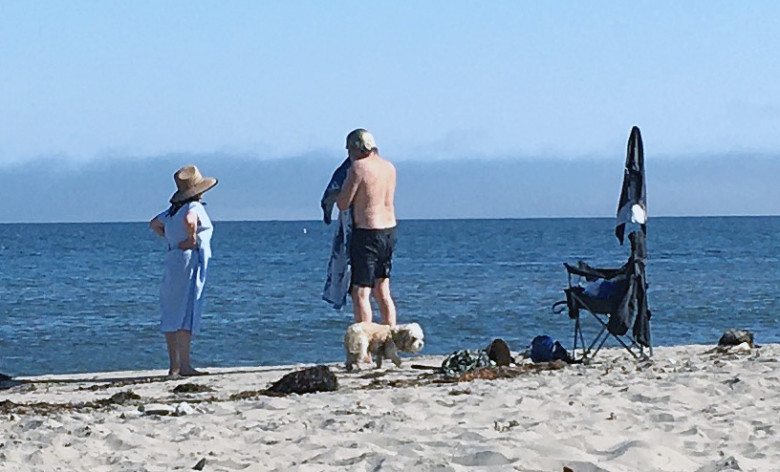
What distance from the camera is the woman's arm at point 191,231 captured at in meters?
9.16

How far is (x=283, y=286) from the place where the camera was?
3064cm

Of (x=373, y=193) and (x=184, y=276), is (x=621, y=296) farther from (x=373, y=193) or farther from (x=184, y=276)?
(x=184, y=276)

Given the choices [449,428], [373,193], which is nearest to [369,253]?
[373,193]

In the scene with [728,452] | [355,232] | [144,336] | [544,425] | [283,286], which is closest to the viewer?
[728,452]

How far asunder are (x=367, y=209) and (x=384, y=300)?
66 centimetres

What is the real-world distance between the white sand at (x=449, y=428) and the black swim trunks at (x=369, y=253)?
1385 millimetres

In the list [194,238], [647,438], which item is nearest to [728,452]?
[647,438]

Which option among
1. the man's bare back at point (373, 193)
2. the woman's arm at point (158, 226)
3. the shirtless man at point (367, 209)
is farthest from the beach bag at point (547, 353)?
the woman's arm at point (158, 226)

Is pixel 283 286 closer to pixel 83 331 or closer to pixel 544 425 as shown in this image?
pixel 83 331

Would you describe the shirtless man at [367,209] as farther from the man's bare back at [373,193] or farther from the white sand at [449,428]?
the white sand at [449,428]

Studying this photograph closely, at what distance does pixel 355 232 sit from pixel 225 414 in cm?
267

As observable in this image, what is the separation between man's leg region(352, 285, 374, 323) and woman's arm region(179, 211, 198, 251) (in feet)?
3.60

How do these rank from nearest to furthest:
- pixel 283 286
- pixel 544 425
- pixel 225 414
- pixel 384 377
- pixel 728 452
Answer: pixel 728 452 < pixel 544 425 < pixel 225 414 < pixel 384 377 < pixel 283 286

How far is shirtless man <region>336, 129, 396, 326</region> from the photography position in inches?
354
